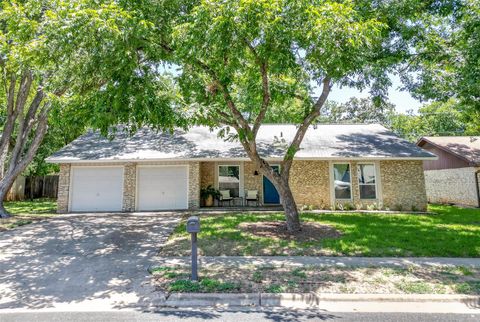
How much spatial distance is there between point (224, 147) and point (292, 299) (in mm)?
12124

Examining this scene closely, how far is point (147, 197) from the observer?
16.1 m

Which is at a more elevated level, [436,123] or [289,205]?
[436,123]

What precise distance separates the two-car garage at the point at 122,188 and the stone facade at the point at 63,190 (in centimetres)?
18

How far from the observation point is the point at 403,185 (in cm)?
1563

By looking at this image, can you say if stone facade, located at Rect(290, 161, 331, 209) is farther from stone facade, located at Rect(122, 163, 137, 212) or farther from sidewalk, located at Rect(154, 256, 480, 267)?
sidewalk, located at Rect(154, 256, 480, 267)

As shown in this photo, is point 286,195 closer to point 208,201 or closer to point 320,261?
point 320,261

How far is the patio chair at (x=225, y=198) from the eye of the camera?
1661 centimetres

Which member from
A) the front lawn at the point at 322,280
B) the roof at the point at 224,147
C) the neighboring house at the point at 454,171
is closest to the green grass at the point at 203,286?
the front lawn at the point at 322,280

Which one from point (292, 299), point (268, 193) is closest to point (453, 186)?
point (268, 193)

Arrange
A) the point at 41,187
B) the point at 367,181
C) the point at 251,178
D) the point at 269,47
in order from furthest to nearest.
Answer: the point at 41,187 < the point at 251,178 < the point at 367,181 < the point at 269,47

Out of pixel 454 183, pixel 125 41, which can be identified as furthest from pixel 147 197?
pixel 454 183

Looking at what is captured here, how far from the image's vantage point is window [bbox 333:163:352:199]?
16.0 metres

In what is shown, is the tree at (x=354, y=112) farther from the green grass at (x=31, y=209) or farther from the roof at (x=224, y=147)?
the green grass at (x=31, y=209)

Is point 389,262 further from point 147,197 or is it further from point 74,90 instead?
point 147,197
